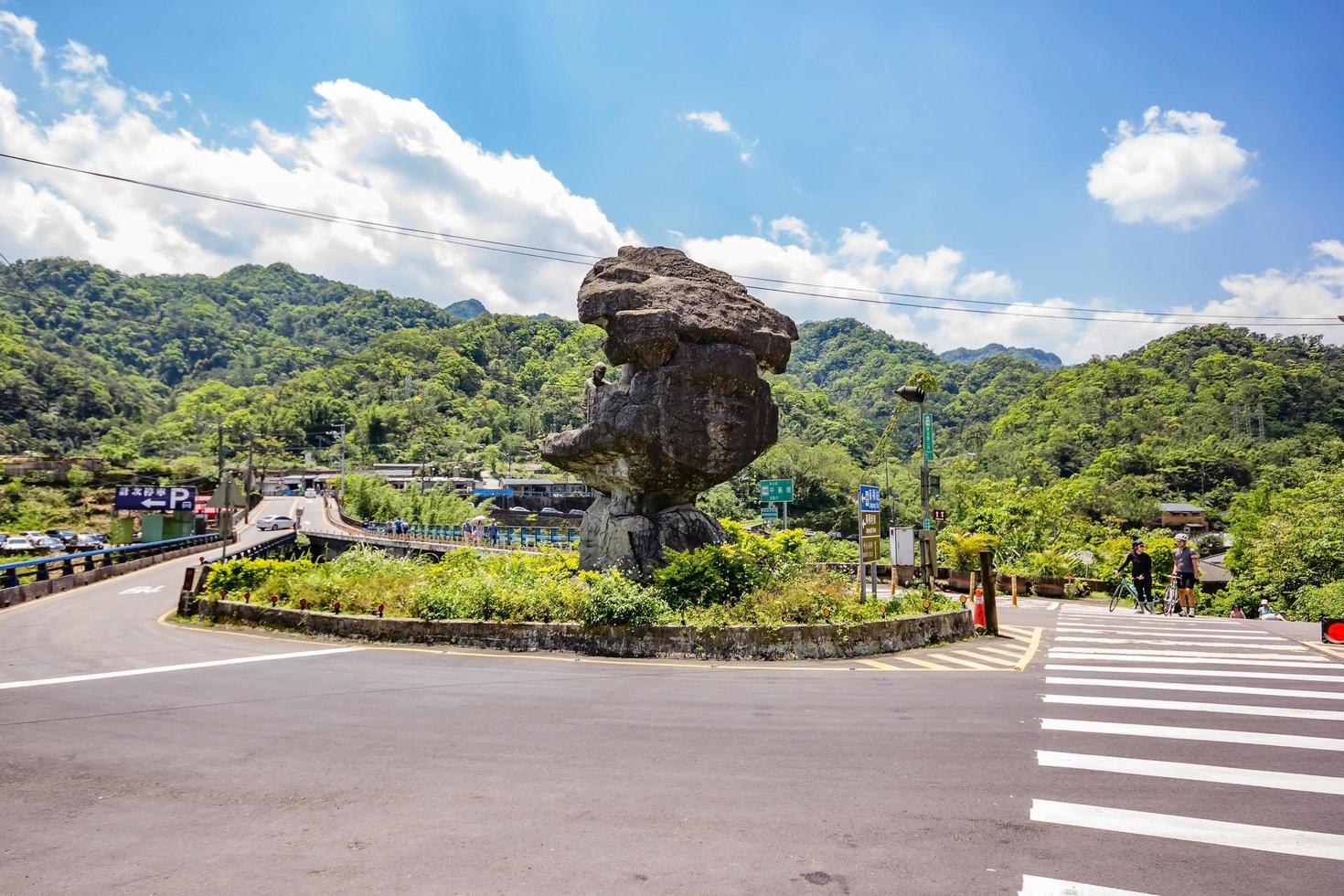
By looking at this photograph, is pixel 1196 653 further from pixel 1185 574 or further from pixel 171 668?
pixel 171 668

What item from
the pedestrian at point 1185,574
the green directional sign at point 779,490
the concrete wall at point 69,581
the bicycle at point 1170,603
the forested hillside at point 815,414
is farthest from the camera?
the forested hillside at point 815,414

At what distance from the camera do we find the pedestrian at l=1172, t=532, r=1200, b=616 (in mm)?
16859

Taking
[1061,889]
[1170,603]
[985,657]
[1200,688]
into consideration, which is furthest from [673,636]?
[1170,603]

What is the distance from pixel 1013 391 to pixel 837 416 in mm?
46820

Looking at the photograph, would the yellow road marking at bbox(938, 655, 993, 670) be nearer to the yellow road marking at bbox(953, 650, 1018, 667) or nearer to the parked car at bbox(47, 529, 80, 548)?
the yellow road marking at bbox(953, 650, 1018, 667)

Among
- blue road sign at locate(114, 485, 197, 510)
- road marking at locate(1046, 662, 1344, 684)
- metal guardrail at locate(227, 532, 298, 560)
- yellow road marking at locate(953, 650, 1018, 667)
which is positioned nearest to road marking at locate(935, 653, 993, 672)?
yellow road marking at locate(953, 650, 1018, 667)

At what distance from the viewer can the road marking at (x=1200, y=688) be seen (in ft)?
27.9

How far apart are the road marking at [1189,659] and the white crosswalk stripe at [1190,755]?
0.09 feet

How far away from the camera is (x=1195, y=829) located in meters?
4.89

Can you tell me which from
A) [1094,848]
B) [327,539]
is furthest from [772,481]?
[327,539]

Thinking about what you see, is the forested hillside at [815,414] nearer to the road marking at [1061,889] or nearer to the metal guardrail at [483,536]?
the metal guardrail at [483,536]

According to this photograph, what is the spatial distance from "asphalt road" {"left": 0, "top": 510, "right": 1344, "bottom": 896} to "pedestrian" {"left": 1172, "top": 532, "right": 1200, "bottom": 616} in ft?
22.8

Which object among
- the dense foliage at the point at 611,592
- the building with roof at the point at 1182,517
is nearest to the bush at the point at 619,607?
the dense foliage at the point at 611,592

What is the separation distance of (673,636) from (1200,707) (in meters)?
6.64
